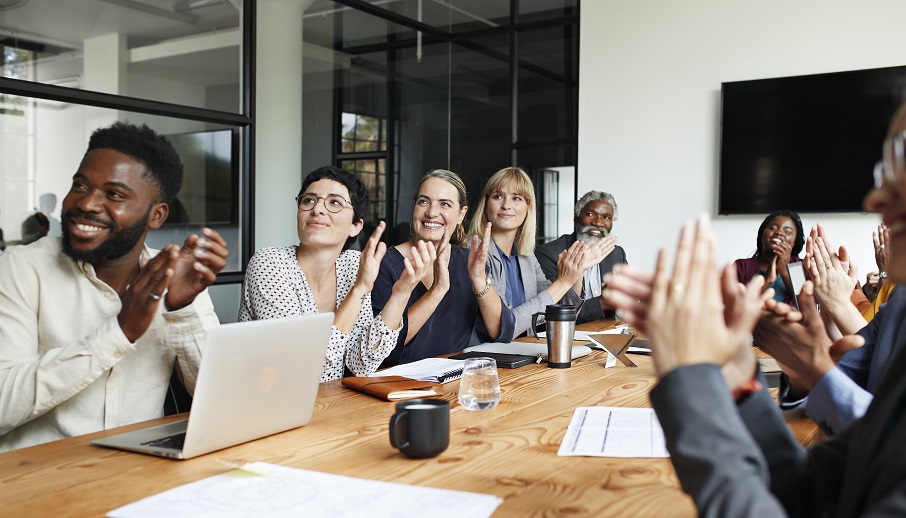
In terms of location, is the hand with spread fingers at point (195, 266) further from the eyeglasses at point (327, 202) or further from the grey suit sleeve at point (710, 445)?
the grey suit sleeve at point (710, 445)

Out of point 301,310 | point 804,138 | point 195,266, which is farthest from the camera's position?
point 804,138

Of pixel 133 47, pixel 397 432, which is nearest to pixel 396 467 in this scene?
pixel 397 432

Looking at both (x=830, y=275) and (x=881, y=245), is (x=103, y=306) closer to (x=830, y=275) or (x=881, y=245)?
(x=830, y=275)

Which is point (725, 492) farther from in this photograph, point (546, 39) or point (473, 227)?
point (546, 39)

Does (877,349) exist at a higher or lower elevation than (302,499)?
higher

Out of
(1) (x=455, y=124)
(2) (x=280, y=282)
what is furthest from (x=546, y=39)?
(2) (x=280, y=282)

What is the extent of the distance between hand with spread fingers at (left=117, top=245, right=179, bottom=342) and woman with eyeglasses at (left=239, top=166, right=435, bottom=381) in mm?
715

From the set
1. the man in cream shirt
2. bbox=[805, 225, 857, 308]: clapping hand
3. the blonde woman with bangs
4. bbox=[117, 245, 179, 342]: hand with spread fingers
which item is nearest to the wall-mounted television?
the blonde woman with bangs

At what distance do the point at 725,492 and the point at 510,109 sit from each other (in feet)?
19.7

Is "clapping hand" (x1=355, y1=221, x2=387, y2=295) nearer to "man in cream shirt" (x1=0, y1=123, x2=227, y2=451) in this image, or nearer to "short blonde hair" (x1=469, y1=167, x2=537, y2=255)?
"man in cream shirt" (x1=0, y1=123, x2=227, y2=451)

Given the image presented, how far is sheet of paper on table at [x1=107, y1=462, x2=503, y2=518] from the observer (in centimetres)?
102

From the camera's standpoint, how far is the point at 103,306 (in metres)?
1.79

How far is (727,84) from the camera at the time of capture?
5.55 m

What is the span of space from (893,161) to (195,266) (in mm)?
1272
